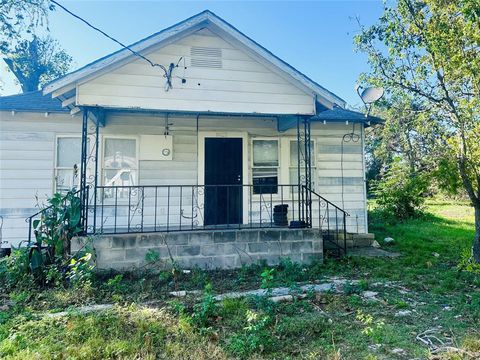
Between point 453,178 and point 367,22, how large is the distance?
3.45 m

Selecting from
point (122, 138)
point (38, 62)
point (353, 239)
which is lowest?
point (353, 239)

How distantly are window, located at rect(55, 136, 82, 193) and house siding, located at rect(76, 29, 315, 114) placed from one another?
6.75ft

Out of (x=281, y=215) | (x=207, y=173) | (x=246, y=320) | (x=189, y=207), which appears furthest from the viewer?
(x=207, y=173)

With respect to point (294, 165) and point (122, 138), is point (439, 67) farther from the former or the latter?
point (122, 138)

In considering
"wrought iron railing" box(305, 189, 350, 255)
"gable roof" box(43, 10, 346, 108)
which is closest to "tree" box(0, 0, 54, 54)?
"gable roof" box(43, 10, 346, 108)

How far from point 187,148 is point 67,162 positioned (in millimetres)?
2672

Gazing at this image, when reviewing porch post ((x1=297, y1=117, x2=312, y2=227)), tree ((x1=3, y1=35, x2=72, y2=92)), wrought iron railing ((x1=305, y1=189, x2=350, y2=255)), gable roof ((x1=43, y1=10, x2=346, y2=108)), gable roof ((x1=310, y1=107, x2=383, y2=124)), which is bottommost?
wrought iron railing ((x1=305, y1=189, x2=350, y2=255))

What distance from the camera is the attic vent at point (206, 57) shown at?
19.0 feet

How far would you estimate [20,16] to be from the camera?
31.7ft

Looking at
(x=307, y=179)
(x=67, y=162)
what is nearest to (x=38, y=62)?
(x=67, y=162)

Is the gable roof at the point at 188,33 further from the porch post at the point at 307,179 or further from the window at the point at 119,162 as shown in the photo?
the window at the point at 119,162

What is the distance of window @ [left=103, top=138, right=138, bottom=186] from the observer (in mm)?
6844

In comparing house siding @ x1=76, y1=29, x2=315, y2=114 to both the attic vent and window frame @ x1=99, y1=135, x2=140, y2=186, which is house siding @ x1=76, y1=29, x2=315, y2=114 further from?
window frame @ x1=99, y1=135, x2=140, y2=186

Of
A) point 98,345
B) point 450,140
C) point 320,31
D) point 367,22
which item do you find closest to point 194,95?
point 367,22
